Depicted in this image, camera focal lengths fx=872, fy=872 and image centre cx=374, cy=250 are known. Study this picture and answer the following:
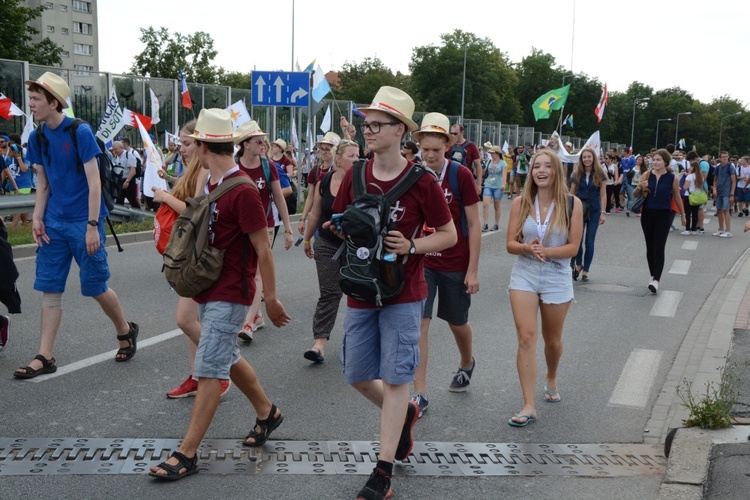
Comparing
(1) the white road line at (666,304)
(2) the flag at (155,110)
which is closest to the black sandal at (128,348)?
(1) the white road line at (666,304)

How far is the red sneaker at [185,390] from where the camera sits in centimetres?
565

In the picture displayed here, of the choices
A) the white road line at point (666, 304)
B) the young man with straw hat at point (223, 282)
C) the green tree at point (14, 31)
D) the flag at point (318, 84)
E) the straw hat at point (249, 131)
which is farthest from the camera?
the green tree at point (14, 31)

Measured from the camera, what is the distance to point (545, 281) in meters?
5.55

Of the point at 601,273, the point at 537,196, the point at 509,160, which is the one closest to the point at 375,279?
the point at 537,196

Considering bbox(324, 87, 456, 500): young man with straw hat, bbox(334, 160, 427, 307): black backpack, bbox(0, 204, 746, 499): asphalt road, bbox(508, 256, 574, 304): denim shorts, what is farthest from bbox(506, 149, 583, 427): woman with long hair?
bbox(334, 160, 427, 307): black backpack

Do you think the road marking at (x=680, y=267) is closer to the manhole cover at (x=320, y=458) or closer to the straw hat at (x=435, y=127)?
the straw hat at (x=435, y=127)

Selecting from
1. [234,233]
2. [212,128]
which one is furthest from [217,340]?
[212,128]

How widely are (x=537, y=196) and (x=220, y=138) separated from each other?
231 cm

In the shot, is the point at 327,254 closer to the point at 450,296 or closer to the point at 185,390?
the point at 450,296

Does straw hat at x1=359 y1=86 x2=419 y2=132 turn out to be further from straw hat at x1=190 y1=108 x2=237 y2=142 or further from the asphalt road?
the asphalt road

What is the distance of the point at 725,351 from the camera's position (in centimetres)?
722

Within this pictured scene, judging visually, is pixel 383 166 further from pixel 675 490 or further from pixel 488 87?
pixel 488 87

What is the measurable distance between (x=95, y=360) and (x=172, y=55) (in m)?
78.7

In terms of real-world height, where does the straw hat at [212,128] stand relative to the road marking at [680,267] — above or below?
Answer: above
